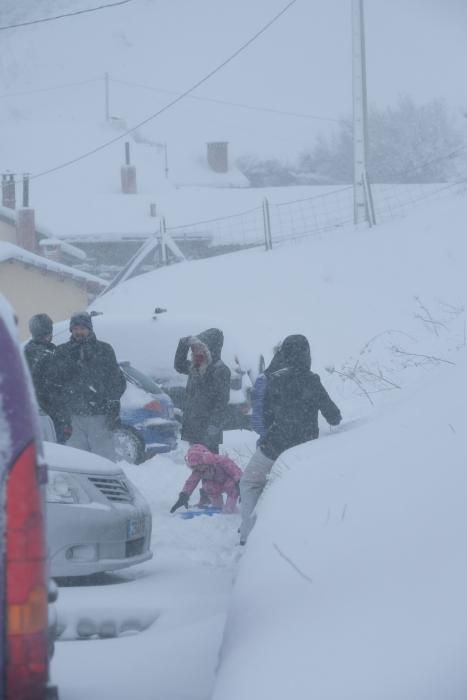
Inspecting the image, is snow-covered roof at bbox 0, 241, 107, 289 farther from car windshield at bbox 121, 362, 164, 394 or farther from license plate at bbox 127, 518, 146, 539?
license plate at bbox 127, 518, 146, 539

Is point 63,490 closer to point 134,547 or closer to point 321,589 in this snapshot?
point 134,547

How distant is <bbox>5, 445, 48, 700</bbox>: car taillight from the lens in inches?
116

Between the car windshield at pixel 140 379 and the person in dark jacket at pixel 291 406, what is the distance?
623cm

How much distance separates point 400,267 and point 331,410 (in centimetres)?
1685

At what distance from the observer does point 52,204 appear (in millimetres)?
47844

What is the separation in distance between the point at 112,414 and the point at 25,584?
6380 millimetres

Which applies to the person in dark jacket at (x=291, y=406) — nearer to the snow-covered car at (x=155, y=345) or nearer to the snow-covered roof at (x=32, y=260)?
the snow-covered car at (x=155, y=345)

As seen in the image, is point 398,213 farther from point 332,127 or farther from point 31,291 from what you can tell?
point 332,127

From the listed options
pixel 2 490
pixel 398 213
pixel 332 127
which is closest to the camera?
pixel 2 490

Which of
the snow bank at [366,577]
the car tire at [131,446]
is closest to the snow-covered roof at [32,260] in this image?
the car tire at [131,446]

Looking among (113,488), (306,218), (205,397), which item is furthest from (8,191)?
(113,488)

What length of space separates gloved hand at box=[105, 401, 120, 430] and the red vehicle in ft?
20.6

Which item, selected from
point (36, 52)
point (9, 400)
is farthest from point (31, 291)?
point (36, 52)

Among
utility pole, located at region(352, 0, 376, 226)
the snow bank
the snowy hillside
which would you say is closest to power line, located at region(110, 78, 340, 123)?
the snowy hillside
